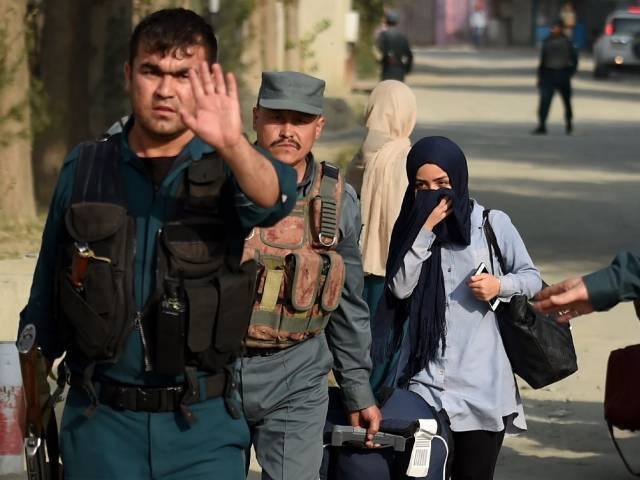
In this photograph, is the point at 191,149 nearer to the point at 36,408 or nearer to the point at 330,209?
the point at 36,408

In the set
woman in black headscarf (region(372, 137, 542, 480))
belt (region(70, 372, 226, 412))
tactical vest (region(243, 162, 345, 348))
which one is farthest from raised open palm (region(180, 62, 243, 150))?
woman in black headscarf (region(372, 137, 542, 480))

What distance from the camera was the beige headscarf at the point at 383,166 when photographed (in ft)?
24.1

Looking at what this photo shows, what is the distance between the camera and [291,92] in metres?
4.90

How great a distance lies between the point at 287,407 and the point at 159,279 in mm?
1031

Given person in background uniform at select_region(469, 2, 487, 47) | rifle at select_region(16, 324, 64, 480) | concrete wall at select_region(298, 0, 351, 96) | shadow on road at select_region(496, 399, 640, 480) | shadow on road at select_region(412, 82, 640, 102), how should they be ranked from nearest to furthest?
1. rifle at select_region(16, 324, 64, 480)
2. shadow on road at select_region(496, 399, 640, 480)
3. concrete wall at select_region(298, 0, 351, 96)
4. shadow on road at select_region(412, 82, 640, 102)
5. person in background uniform at select_region(469, 2, 487, 47)

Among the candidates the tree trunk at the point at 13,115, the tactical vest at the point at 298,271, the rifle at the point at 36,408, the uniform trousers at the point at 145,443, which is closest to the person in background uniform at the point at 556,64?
the tree trunk at the point at 13,115

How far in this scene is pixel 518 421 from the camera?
545cm

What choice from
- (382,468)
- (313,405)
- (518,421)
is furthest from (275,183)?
(518,421)

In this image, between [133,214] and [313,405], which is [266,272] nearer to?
[313,405]

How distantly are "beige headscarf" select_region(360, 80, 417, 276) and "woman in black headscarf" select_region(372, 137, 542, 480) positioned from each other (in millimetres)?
1865

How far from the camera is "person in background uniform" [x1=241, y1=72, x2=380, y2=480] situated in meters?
4.58

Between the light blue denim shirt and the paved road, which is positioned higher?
the light blue denim shirt

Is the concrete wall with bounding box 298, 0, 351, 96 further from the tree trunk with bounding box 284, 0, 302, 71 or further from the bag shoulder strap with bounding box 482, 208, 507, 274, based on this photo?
the bag shoulder strap with bounding box 482, 208, 507, 274

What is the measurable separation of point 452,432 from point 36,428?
171 cm
